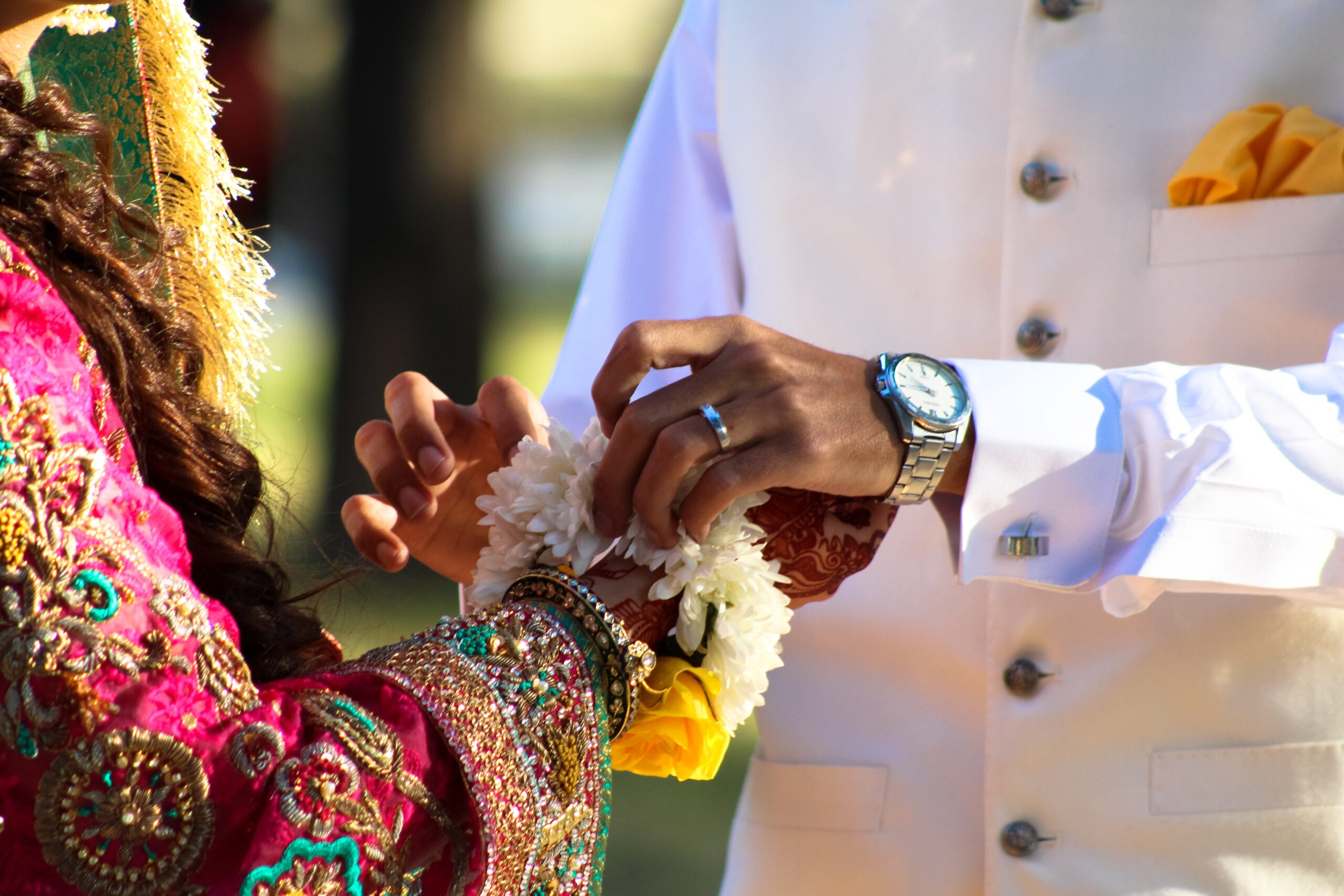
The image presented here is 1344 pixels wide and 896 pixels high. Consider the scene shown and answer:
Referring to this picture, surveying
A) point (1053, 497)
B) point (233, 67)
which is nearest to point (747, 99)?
point (1053, 497)

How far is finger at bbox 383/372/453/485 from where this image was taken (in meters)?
1.46

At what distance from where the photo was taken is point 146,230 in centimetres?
141

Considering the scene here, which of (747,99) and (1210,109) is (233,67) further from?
(1210,109)

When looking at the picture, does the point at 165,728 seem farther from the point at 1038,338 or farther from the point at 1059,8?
the point at 1059,8

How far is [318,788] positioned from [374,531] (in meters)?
0.61

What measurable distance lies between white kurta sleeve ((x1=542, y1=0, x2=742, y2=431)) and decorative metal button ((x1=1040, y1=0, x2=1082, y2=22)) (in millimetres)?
522

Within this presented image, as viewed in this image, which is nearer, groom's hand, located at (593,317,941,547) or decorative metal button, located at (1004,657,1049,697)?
groom's hand, located at (593,317,941,547)

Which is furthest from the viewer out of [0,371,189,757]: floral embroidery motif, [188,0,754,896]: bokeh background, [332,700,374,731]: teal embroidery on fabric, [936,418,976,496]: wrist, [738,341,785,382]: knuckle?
[188,0,754,896]: bokeh background

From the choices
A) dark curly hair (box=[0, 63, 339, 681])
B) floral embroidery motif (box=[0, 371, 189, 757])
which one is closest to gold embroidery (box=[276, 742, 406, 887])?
floral embroidery motif (box=[0, 371, 189, 757])

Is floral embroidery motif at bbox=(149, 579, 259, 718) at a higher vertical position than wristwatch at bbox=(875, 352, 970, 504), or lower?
higher

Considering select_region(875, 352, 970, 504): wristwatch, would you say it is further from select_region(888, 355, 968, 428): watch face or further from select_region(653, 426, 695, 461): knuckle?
select_region(653, 426, 695, 461): knuckle

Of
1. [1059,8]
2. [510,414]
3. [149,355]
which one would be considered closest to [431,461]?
[510,414]

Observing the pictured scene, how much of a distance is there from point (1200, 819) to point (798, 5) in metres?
1.23

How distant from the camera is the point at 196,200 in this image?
152 cm
